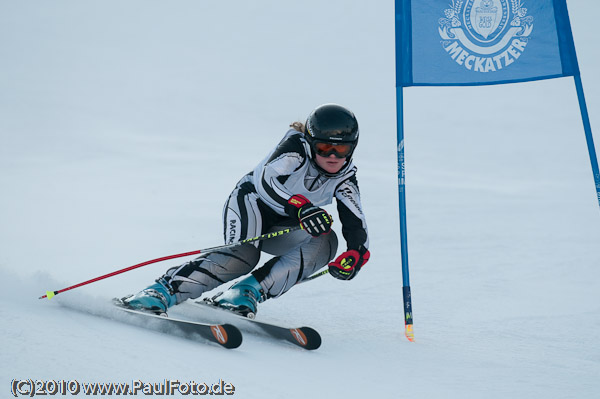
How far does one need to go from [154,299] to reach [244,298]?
0.51 metres

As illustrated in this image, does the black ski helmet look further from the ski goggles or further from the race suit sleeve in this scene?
the race suit sleeve

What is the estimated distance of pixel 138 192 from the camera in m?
8.80

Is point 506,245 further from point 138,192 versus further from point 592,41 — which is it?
point 592,41

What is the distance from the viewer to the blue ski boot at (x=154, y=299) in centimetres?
348

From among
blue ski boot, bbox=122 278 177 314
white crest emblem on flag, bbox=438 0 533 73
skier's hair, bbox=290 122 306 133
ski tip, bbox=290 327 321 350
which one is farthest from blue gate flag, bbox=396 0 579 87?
blue ski boot, bbox=122 278 177 314

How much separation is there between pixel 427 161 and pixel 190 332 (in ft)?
28.4

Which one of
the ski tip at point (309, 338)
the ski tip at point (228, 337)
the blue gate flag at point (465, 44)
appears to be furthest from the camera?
the blue gate flag at point (465, 44)

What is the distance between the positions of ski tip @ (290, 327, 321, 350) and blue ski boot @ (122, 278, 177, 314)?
0.76 metres

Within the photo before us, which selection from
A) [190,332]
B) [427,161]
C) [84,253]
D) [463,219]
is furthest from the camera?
[427,161]

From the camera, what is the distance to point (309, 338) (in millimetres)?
3326

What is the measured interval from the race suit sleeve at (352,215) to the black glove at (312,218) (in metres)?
0.32

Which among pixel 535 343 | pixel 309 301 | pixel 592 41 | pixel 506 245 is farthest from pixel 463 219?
pixel 592 41

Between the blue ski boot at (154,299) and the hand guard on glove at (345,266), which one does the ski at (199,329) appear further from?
the hand guard on glove at (345,266)

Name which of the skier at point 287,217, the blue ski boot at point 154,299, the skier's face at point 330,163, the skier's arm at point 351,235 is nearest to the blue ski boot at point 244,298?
the skier at point 287,217
